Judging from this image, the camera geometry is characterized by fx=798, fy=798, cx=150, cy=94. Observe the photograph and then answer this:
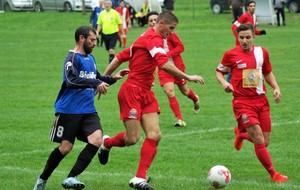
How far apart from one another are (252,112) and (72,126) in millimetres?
2278

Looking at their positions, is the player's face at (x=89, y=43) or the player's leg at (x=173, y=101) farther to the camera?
the player's leg at (x=173, y=101)

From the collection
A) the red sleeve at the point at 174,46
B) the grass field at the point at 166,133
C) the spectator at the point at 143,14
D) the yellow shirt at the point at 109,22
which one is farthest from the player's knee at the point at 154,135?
the spectator at the point at 143,14

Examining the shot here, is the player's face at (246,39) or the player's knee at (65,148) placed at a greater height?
the player's face at (246,39)

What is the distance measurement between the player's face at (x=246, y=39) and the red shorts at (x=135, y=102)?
141 centimetres

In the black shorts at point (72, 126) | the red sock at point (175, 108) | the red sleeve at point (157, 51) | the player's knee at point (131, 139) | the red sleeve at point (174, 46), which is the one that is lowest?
the red sock at point (175, 108)

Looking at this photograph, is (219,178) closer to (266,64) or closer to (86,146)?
(86,146)

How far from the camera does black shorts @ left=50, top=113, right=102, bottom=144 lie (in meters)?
8.79

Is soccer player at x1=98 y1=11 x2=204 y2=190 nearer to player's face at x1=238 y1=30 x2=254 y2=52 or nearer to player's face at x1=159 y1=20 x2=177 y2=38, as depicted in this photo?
player's face at x1=159 y1=20 x2=177 y2=38

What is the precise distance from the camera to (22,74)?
77.4 ft

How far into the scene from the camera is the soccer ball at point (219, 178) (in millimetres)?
8703

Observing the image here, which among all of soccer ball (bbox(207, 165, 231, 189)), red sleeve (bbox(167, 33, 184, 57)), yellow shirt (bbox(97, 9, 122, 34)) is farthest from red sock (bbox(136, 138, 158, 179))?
yellow shirt (bbox(97, 9, 122, 34))

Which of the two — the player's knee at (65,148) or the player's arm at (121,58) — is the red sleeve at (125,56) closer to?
the player's arm at (121,58)

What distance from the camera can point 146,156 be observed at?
8930mm

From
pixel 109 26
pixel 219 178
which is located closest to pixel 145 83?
pixel 219 178
